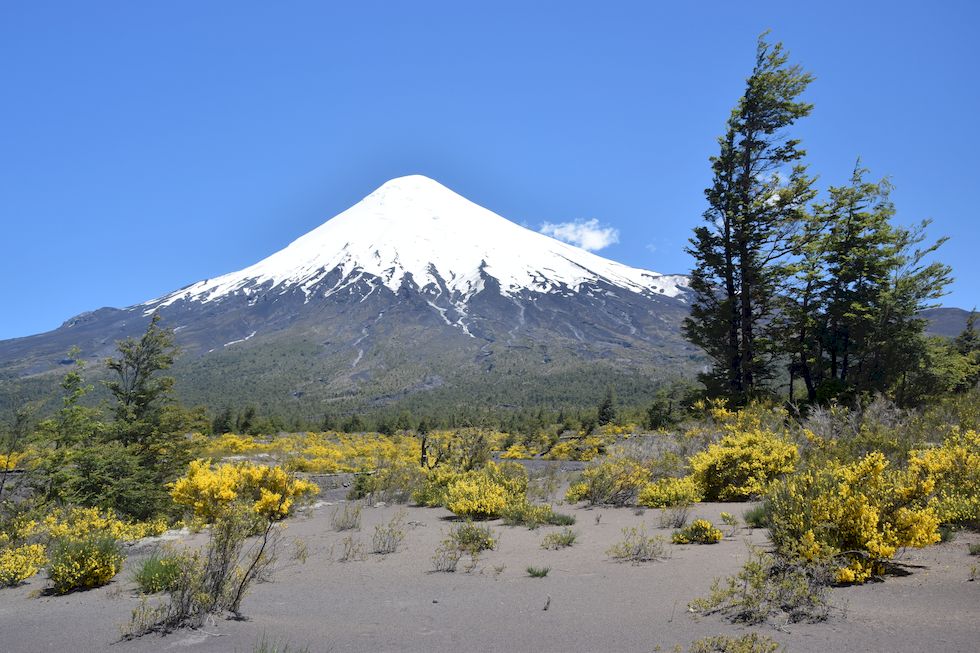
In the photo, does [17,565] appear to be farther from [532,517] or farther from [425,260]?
[425,260]

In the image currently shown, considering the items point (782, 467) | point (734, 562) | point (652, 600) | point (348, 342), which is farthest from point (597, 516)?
point (348, 342)

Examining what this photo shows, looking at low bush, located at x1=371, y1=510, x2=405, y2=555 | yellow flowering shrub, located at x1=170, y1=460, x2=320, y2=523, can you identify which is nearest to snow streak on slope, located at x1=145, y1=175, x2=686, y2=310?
yellow flowering shrub, located at x1=170, y1=460, x2=320, y2=523

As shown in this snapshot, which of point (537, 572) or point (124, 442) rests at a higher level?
point (124, 442)

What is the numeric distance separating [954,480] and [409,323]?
12029 centimetres

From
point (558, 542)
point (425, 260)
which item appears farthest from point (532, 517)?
point (425, 260)

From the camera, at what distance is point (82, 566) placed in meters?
5.27

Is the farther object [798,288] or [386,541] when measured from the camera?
[798,288]

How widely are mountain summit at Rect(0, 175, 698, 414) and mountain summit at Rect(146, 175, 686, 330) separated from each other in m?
0.62

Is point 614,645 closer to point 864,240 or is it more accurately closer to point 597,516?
point 597,516

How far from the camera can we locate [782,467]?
765cm

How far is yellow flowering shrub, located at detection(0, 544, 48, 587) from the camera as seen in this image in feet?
18.3

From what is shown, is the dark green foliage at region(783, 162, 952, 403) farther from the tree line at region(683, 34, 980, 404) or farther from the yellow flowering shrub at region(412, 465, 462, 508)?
the yellow flowering shrub at region(412, 465, 462, 508)

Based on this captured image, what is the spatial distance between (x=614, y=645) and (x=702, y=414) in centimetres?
1024

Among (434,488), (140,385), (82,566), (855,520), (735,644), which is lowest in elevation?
(434,488)
